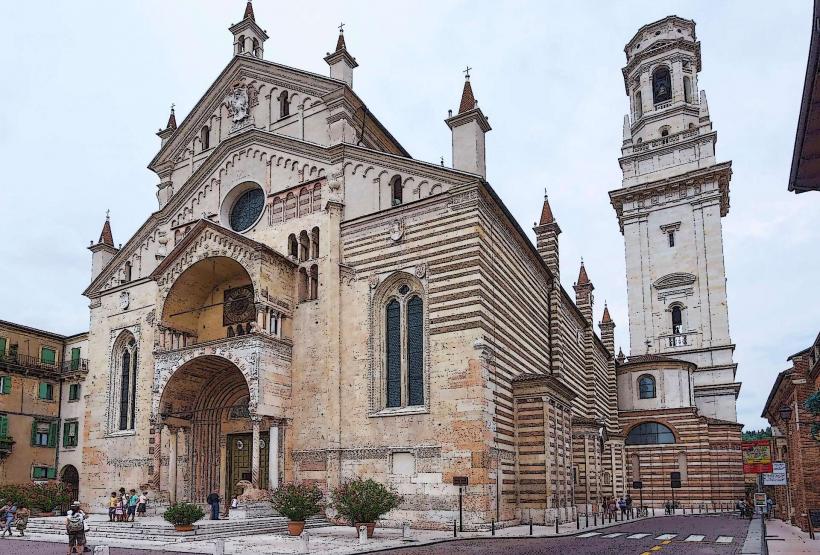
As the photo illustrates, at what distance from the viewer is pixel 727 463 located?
53375 millimetres

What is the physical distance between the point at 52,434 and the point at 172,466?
16946mm

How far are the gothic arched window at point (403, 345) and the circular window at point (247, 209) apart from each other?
8.71 m

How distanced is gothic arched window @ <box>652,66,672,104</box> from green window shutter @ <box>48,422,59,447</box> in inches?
2169

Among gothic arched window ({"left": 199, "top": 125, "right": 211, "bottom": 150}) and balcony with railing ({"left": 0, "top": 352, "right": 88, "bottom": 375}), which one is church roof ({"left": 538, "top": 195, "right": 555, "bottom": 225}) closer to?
gothic arched window ({"left": 199, "top": 125, "right": 211, "bottom": 150})

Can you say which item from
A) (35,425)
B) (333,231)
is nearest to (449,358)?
(333,231)

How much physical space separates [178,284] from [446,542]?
58.4 ft

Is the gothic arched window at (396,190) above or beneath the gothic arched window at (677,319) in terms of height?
above

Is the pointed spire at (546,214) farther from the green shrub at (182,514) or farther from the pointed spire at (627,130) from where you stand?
the pointed spire at (627,130)

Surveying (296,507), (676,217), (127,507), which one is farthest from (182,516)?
(676,217)

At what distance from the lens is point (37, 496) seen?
3491 centimetres

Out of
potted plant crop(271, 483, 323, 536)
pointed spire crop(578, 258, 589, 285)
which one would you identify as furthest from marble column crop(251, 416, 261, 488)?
pointed spire crop(578, 258, 589, 285)

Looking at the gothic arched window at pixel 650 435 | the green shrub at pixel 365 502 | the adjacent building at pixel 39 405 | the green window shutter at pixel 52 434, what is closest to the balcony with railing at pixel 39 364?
the adjacent building at pixel 39 405

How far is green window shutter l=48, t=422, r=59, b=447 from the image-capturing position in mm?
45406

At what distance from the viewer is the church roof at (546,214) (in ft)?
134
